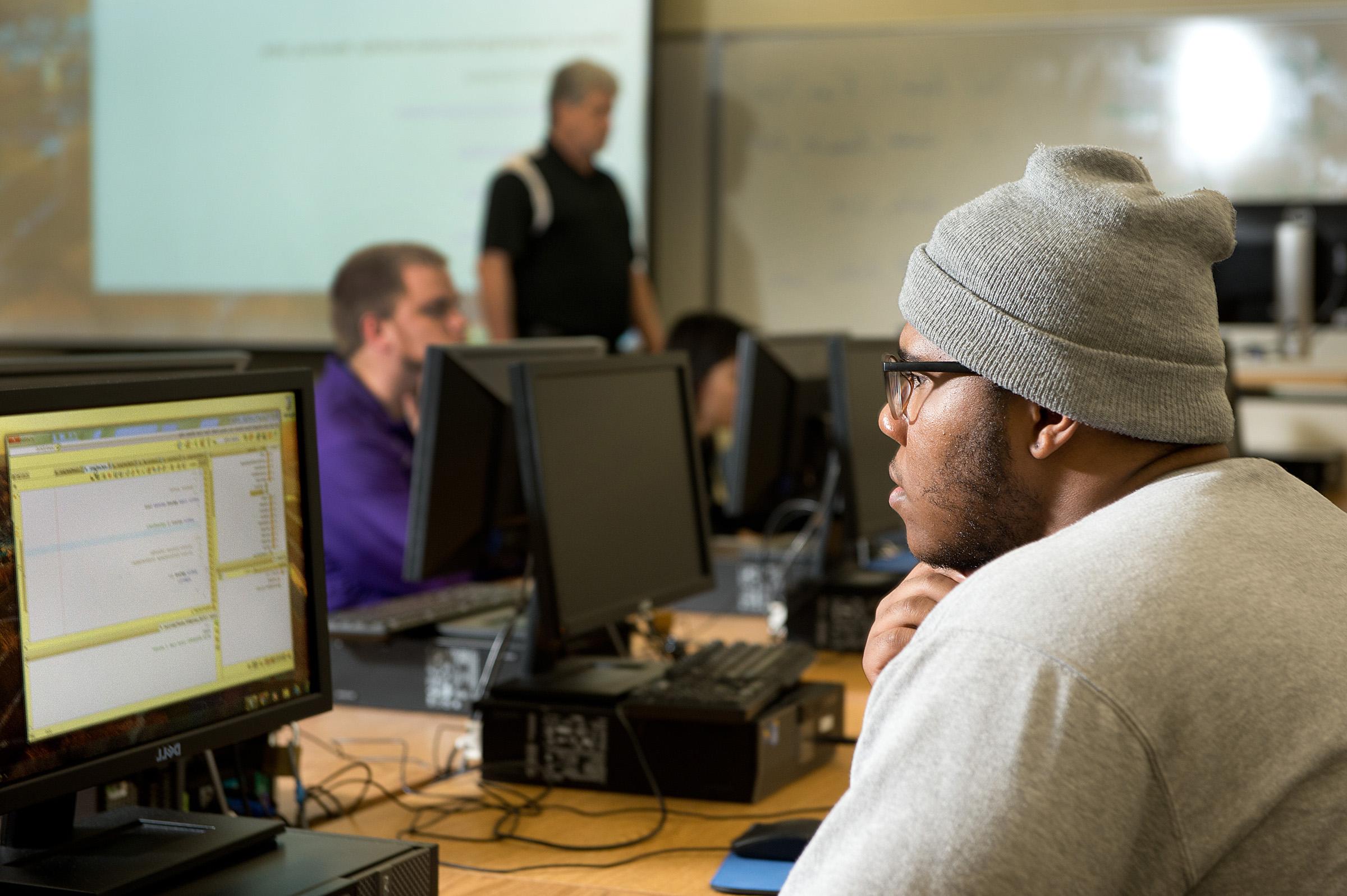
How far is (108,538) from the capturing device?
3.74 ft

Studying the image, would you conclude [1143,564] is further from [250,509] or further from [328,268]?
[328,268]

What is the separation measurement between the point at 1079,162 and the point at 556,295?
3618 millimetres

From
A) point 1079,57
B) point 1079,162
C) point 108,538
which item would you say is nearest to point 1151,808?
point 1079,162

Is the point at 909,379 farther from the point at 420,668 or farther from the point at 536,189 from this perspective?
the point at 536,189

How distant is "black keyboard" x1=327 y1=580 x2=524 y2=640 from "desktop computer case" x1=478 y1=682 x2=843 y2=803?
0.26 meters

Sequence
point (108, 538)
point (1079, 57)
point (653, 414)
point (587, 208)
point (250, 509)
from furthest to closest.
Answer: point (1079, 57)
point (587, 208)
point (653, 414)
point (250, 509)
point (108, 538)

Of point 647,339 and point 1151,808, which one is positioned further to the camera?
point 647,339

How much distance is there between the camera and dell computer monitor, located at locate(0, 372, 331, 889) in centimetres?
108

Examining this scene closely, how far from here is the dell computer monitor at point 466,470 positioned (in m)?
1.94

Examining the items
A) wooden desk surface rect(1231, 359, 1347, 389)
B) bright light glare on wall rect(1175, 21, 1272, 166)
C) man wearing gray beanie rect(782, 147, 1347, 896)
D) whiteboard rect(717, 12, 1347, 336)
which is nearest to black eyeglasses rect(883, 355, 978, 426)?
man wearing gray beanie rect(782, 147, 1347, 896)

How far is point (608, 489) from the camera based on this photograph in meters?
1.87

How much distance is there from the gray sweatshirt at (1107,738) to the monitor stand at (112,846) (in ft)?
1.77

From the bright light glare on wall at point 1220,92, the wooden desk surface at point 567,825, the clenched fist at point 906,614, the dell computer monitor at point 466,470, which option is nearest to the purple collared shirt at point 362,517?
the dell computer monitor at point 466,470

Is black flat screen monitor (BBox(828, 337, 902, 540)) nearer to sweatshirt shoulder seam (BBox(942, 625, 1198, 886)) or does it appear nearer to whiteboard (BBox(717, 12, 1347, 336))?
sweatshirt shoulder seam (BBox(942, 625, 1198, 886))
